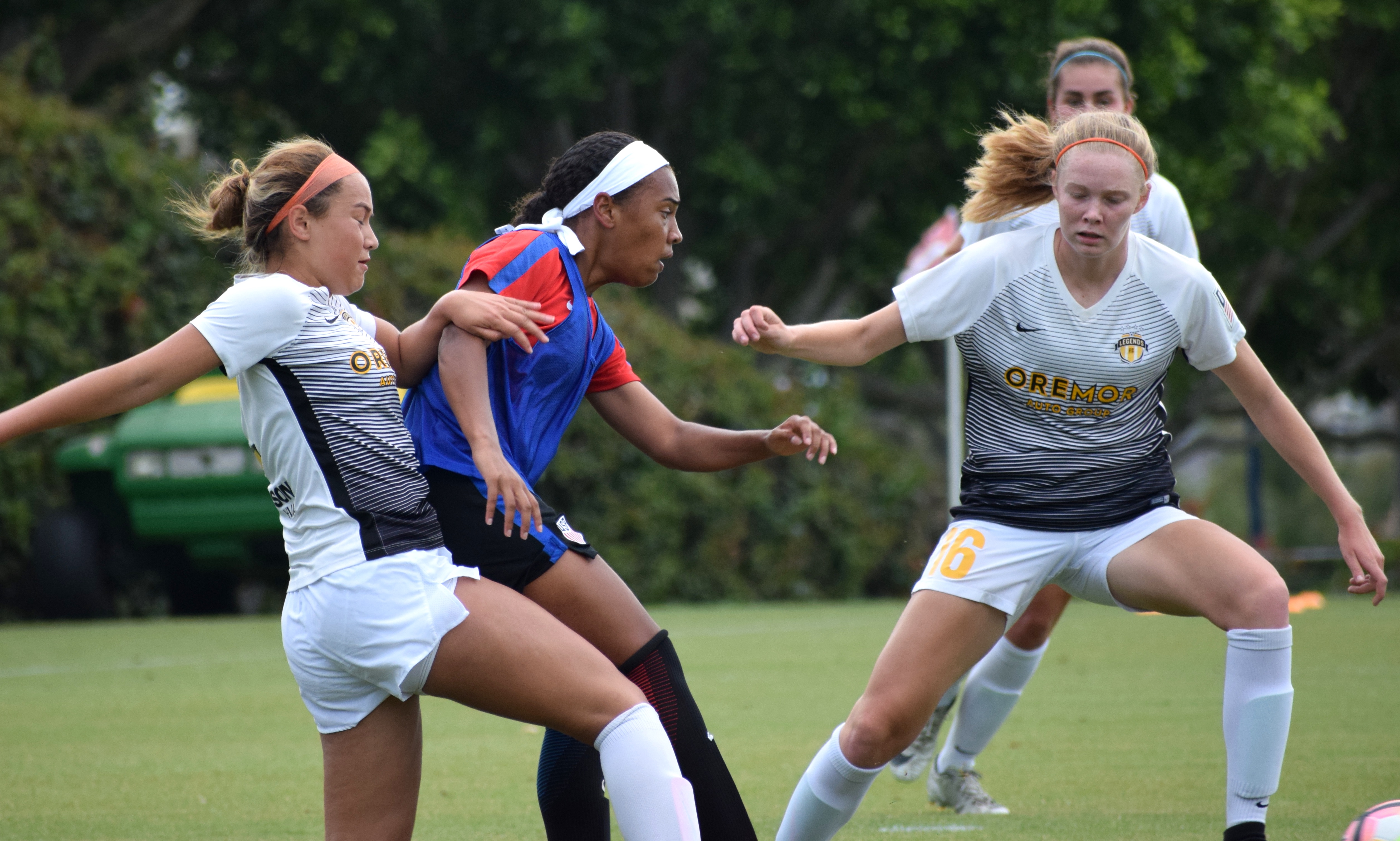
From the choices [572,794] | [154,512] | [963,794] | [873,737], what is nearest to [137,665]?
[154,512]

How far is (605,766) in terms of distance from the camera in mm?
3301

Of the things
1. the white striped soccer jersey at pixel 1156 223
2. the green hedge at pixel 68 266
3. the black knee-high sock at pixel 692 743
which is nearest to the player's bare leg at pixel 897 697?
the black knee-high sock at pixel 692 743

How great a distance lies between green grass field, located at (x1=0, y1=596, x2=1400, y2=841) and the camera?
17.3 ft

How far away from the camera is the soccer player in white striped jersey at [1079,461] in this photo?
3967 mm

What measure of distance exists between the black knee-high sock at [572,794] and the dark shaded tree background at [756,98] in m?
12.0

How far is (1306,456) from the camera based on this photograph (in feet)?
13.9

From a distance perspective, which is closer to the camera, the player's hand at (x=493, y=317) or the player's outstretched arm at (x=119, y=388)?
the player's outstretched arm at (x=119, y=388)

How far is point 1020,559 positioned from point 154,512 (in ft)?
33.8

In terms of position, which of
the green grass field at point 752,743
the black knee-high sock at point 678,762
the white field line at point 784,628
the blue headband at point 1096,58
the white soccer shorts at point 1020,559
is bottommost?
the white field line at point 784,628

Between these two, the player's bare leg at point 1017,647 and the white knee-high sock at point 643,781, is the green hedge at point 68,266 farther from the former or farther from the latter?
the white knee-high sock at point 643,781

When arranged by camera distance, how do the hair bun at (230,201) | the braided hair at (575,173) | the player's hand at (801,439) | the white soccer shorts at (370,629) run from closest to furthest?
the white soccer shorts at (370,629), the hair bun at (230,201), the player's hand at (801,439), the braided hair at (575,173)

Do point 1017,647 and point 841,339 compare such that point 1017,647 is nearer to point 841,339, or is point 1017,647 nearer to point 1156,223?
point 1156,223

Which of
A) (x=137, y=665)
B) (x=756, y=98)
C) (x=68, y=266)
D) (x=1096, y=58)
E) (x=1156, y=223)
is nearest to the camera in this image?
(x=1156, y=223)

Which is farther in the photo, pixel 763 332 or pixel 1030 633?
pixel 1030 633
